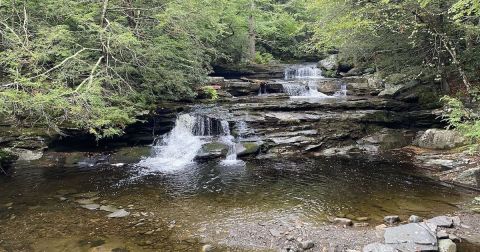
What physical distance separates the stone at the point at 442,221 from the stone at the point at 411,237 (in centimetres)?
34

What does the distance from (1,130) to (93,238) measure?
825 centimetres

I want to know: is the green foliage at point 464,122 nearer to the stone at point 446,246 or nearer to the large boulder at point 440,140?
the large boulder at point 440,140

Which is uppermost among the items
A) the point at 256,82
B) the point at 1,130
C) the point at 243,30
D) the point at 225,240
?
the point at 243,30

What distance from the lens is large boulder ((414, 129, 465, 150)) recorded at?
12141mm

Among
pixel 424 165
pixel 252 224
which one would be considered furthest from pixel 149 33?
pixel 424 165

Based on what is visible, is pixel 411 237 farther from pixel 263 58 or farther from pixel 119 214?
pixel 263 58

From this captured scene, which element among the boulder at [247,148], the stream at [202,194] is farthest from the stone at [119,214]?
the boulder at [247,148]

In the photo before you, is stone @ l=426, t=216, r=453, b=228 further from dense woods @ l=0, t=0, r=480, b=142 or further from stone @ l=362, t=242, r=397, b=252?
dense woods @ l=0, t=0, r=480, b=142

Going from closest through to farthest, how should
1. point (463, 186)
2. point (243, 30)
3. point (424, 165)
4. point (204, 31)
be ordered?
point (463, 186)
point (424, 165)
point (204, 31)
point (243, 30)

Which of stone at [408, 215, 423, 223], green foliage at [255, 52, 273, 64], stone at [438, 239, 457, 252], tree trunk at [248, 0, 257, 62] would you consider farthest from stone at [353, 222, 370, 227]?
green foliage at [255, 52, 273, 64]

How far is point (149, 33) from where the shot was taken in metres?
14.1

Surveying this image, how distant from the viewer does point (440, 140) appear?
498 inches

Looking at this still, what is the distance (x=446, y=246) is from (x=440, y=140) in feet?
26.1

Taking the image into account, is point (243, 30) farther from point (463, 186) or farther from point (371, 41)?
point (463, 186)
